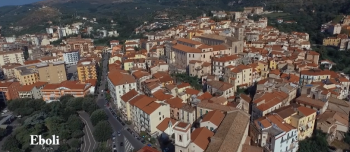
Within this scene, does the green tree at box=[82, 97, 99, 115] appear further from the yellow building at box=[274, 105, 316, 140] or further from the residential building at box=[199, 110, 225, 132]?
the yellow building at box=[274, 105, 316, 140]

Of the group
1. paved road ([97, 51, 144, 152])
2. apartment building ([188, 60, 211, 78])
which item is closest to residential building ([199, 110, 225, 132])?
paved road ([97, 51, 144, 152])

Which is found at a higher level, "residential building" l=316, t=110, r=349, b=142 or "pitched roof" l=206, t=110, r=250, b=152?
"pitched roof" l=206, t=110, r=250, b=152

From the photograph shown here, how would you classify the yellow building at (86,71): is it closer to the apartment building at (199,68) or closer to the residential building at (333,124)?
the apartment building at (199,68)

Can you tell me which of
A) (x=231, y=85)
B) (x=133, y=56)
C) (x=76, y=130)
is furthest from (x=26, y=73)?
(x=231, y=85)

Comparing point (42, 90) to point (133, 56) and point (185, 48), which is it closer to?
point (133, 56)

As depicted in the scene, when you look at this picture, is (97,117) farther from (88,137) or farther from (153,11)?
(153,11)

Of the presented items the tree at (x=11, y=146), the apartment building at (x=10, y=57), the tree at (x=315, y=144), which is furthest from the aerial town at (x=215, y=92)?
the tree at (x=11, y=146)
